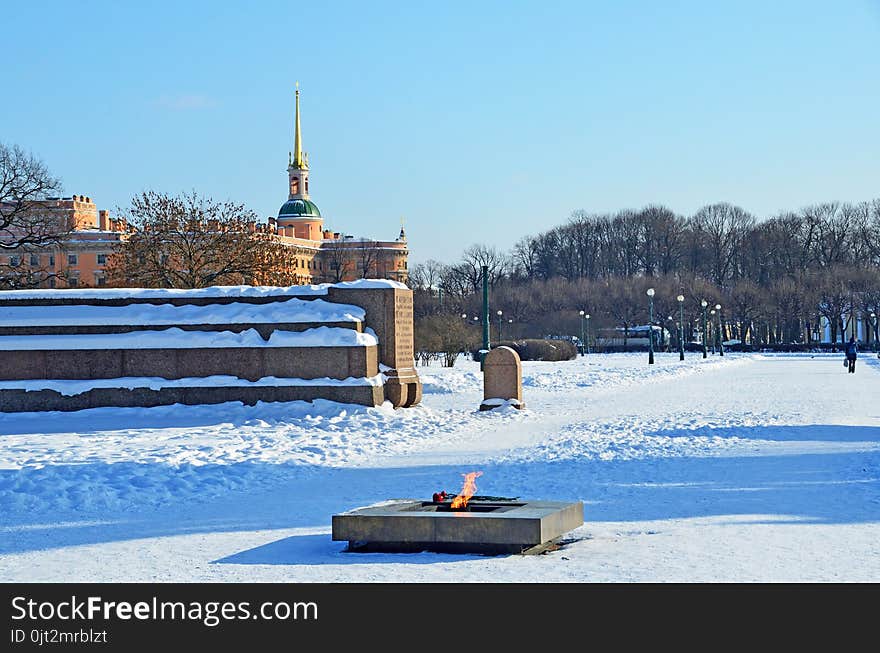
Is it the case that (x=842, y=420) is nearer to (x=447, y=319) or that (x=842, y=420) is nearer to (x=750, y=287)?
(x=447, y=319)

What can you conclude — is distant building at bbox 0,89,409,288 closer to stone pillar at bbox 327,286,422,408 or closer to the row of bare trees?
the row of bare trees

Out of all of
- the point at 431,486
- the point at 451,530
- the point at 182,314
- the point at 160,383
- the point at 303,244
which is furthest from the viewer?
the point at 303,244

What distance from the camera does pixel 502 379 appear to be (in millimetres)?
21656

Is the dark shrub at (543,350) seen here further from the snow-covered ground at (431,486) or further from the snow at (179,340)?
the snow at (179,340)

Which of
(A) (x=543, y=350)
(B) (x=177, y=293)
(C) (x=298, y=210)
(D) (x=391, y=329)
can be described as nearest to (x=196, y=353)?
(B) (x=177, y=293)

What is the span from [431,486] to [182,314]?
10.7 m

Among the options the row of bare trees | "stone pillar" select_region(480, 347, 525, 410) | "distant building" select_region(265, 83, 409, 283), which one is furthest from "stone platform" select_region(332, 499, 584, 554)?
"distant building" select_region(265, 83, 409, 283)

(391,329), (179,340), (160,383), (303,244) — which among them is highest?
(303,244)

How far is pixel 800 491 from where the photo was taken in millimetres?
11055

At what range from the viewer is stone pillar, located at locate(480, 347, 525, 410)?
70.5 ft

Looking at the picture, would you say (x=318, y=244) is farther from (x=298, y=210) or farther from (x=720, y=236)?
(x=720, y=236)
